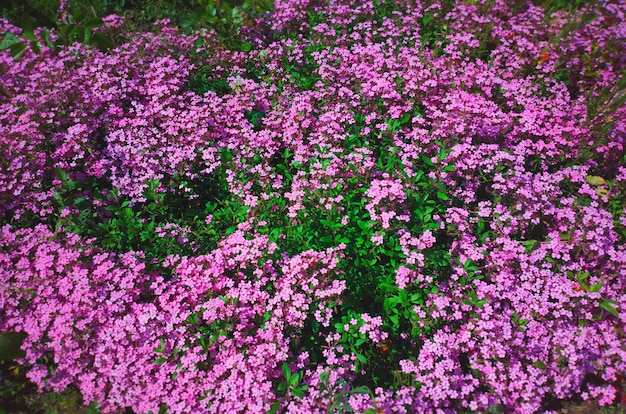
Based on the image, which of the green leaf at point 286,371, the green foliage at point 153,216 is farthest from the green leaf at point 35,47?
the green leaf at point 286,371

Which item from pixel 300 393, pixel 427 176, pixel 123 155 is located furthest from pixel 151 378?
pixel 427 176

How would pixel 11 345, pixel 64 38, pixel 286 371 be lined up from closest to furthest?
1. pixel 286 371
2. pixel 11 345
3. pixel 64 38

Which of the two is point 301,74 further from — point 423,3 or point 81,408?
point 81,408

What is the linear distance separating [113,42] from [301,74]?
9.69ft

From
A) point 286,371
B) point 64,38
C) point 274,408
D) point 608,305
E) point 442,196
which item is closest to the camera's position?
point 274,408

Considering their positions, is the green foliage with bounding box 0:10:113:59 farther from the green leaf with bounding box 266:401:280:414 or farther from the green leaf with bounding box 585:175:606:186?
the green leaf with bounding box 585:175:606:186

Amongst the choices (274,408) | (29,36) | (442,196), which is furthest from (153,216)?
(29,36)

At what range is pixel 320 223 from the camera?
170 inches

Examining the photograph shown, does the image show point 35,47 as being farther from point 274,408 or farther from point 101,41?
point 274,408

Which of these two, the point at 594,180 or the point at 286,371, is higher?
the point at 594,180

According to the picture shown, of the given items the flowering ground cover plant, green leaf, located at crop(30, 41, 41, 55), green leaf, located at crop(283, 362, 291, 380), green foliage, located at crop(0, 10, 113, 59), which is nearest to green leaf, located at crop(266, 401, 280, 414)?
the flowering ground cover plant

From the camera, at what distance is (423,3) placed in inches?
267

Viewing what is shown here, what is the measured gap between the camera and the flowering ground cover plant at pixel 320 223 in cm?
351

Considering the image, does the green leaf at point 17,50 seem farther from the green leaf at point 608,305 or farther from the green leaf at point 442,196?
the green leaf at point 608,305
